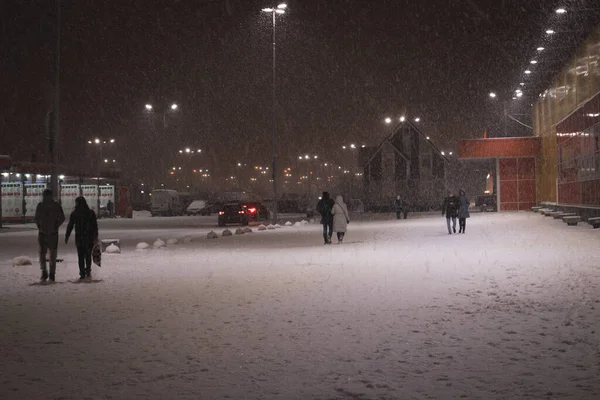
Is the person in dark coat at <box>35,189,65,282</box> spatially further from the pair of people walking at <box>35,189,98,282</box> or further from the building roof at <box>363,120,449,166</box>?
the building roof at <box>363,120,449,166</box>

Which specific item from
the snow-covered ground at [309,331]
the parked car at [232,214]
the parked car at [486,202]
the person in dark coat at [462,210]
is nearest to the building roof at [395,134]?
the parked car at [486,202]

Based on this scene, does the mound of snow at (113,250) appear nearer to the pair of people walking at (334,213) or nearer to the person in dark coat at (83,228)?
the pair of people walking at (334,213)

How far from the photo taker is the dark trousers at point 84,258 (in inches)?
541

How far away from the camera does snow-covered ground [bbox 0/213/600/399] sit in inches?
235

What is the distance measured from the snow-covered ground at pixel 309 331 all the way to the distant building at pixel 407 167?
6447 cm

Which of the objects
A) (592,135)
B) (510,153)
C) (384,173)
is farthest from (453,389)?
(384,173)

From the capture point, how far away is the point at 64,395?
572cm

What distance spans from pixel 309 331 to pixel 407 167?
7352cm

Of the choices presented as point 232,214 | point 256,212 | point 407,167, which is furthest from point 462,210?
point 407,167

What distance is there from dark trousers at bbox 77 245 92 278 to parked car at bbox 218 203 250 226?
89.8 feet

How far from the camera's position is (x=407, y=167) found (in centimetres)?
8056

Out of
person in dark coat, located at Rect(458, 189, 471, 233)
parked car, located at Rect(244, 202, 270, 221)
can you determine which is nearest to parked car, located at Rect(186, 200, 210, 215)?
parked car, located at Rect(244, 202, 270, 221)

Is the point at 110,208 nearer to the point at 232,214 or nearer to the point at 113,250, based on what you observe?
the point at 232,214

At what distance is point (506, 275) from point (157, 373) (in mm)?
8941
